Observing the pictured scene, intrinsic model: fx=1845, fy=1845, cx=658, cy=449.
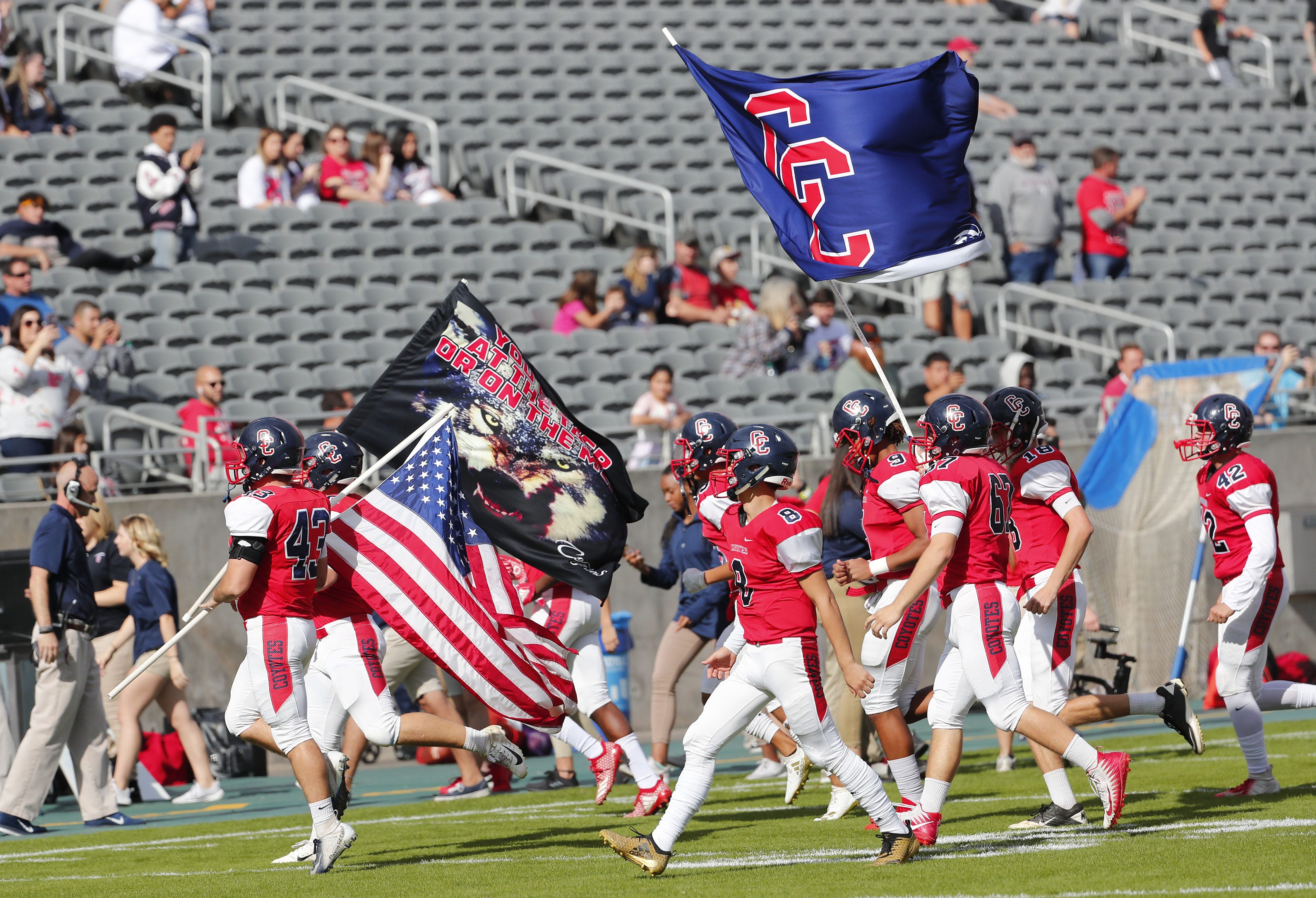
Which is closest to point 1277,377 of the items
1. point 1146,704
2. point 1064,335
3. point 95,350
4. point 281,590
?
point 1064,335

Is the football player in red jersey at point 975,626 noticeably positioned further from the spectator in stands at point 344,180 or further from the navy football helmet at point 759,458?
the spectator in stands at point 344,180

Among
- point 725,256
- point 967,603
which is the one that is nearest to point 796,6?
point 725,256

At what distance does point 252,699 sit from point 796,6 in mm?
18724

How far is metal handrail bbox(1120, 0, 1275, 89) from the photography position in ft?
83.5

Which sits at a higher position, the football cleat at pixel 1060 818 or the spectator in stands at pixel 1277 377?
the spectator in stands at pixel 1277 377

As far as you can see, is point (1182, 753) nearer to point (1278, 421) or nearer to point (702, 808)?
point (702, 808)

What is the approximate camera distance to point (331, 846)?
25.2ft

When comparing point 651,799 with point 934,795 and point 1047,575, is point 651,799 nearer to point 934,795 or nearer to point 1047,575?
point 934,795

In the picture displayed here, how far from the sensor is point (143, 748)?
12.9 metres

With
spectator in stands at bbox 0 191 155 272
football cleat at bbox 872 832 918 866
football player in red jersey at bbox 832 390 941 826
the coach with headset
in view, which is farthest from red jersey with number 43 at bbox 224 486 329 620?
A: spectator in stands at bbox 0 191 155 272

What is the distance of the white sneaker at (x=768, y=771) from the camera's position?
1154 centimetres

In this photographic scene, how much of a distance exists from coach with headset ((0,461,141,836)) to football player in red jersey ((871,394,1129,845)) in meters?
5.20

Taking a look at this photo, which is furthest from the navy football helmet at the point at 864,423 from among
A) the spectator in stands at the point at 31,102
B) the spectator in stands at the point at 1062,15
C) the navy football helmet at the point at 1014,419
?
the spectator in stands at the point at 1062,15

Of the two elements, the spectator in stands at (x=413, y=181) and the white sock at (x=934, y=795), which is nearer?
the white sock at (x=934, y=795)
